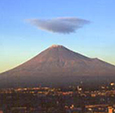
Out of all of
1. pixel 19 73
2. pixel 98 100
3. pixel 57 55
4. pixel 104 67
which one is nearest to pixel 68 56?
pixel 57 55

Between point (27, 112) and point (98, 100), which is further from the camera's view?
point (98, 100)

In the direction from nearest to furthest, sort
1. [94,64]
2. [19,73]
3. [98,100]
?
[98,100], [19,73], [94,64]

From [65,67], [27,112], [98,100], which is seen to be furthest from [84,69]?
[27,112]

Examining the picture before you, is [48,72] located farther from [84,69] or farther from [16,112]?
[16,112]

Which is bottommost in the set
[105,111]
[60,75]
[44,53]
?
[105,111]

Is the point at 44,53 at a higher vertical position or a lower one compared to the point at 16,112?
higher

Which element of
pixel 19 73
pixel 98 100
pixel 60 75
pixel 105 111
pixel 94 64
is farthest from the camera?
pixel 94 64
